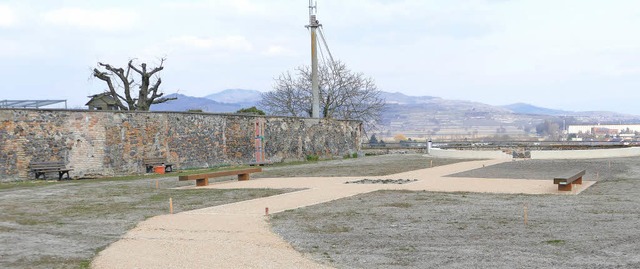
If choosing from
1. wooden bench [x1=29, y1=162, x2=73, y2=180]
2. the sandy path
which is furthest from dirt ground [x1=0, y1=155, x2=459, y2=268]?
wooden bench [x1=29, y1=162, x2=73, y2=180]

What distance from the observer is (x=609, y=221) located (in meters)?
12.0

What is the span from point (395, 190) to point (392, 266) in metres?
9.63

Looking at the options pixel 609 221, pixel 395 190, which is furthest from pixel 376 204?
pixel 609 221

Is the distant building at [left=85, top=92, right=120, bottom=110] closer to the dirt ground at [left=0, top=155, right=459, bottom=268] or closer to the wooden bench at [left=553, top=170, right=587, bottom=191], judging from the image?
the dirt ground at [left=0, top=155, right=459, bottom=268]

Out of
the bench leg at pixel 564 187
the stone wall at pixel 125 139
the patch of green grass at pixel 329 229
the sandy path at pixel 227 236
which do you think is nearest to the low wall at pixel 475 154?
the stone wall at pixel 125 139

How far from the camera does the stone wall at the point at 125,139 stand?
24.8 metres

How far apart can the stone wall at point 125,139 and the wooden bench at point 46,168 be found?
0.22m

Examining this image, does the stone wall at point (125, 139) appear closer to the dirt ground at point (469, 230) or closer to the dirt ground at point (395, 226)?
the dirt ground at point (395, 226)

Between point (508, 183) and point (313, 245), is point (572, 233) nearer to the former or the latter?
point (313, 245)

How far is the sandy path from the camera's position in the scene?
9.24 meters

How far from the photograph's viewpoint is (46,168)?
2505 centimetres

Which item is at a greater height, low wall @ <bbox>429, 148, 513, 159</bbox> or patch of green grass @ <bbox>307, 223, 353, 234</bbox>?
low wall @ <bbox>429, 148, 513, 159</bbox>

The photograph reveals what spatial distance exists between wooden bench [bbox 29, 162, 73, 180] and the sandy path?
414 inches

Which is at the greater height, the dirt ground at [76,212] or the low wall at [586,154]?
the low wall at [586,154]
